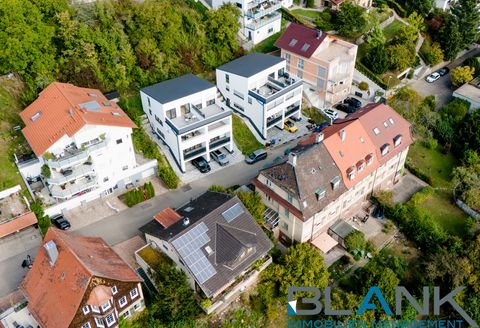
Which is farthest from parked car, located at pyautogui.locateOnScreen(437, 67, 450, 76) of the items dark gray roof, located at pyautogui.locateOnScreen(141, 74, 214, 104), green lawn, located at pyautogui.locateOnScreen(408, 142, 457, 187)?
dark gray roof, located at pyautogui.locateOnScreen(141, 74, 214, 104)

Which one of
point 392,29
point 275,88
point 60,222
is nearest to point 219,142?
point 275,88

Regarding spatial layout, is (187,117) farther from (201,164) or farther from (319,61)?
(319,61)

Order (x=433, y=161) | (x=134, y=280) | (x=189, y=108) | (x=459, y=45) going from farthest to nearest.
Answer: (x=459, y=45)
(x=433, y=161)
(x=189, y=108)
(x=134, y=280)

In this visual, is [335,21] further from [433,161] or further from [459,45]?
[433,161]

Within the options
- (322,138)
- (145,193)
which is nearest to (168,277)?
(145,193)

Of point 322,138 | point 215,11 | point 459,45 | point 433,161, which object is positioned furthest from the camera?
point 459,45

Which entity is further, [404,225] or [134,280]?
[404,225]
